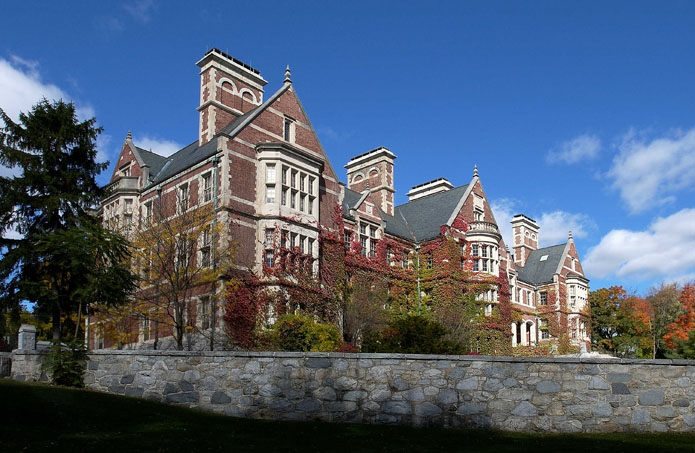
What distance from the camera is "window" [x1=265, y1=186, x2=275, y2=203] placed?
31.8 m

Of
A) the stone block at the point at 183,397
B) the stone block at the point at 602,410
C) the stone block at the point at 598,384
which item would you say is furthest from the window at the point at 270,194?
the stone block at the point at 602,410

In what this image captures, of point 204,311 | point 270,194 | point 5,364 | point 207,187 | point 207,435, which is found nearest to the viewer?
point 207,435

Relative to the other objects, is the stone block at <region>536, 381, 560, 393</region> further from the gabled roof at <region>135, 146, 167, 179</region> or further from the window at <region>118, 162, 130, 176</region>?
the window at <region>118, 162, 130, 176</region>

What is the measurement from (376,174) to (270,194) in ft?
58.2

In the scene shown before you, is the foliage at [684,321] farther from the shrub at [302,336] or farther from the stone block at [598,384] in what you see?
the stone block at [598,384]

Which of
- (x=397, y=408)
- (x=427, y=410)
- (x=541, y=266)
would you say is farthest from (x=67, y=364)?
(x=541, y=266)

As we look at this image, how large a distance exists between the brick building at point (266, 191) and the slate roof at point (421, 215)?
10cm

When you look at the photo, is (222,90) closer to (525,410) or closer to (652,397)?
(525,410)

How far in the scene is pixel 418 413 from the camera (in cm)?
1441

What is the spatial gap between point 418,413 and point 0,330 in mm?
38170

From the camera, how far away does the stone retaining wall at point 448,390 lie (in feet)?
46.1

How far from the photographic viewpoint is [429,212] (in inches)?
1802

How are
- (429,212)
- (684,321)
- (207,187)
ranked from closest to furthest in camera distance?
(207,187) → (429,212) → (684,321)

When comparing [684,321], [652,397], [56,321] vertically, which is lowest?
[652,397]
